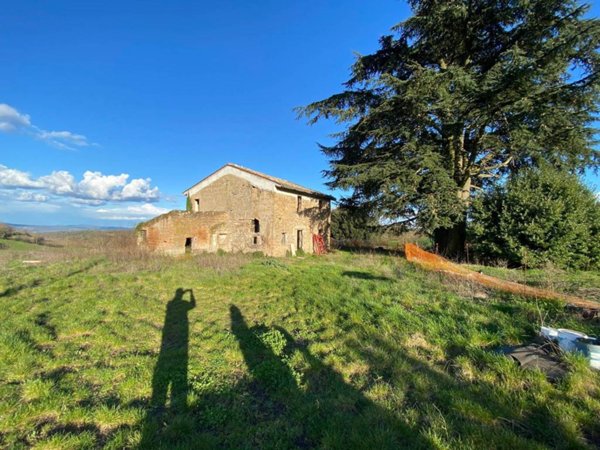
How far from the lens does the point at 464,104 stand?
1193 cm

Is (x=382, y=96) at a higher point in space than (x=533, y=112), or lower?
higher

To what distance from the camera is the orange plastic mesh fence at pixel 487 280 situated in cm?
580

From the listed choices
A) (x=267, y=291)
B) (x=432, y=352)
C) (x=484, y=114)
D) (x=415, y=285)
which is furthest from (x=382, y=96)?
(x=432, y=352)

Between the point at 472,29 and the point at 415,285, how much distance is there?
13437mm

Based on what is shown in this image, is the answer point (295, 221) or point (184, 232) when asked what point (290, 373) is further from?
point (295, 221)

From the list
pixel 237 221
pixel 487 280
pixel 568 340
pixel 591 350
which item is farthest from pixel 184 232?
pixel 591 350

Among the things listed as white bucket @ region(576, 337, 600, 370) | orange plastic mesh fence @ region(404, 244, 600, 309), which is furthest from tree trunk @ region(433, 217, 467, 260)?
white bucket @ region(576, 337, 600, 370)

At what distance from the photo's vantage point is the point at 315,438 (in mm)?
2635

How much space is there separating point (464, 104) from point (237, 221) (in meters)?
13.7

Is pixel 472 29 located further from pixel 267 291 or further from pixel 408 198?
pixel 267 291

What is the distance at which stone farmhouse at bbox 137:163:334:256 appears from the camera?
55.7ft

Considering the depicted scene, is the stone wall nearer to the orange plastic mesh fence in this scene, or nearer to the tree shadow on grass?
the orange plastic mesh fence

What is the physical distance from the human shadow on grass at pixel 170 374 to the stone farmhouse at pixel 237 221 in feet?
37.3

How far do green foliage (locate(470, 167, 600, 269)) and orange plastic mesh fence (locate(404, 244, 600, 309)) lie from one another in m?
3.53
